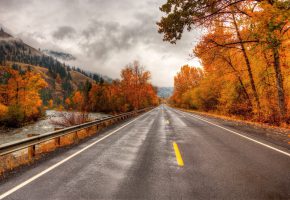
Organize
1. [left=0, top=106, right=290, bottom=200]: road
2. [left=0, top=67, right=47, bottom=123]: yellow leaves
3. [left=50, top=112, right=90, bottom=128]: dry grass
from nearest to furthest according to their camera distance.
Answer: [left=0, top=106, right=290, bottom=200]: road, [left=50, top=112, right=90, bottom=128]: dry grass, [left=0, top=67, right=47, bottom=123]: yellow leaves

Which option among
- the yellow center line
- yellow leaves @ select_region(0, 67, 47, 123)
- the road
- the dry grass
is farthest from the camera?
yellow leaves @ select_region(0, 67, 47, 123)

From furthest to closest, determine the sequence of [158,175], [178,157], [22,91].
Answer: [22,91] → [178,157] → [158,175]

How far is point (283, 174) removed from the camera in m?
4.45

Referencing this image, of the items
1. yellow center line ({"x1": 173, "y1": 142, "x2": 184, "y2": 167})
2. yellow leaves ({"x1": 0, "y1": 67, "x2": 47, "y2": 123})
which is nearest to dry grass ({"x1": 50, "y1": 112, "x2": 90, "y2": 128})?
yellow center line ({"x1": 173, "y1": 142, "x2": 184, "y2": 167})

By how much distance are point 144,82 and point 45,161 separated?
37.2 meters

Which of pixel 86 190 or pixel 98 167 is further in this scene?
pixel 98 167

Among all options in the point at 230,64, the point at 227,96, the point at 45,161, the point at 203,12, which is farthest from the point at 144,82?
the point at 45,161

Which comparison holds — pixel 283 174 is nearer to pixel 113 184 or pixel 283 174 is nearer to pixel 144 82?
pixel 113 184

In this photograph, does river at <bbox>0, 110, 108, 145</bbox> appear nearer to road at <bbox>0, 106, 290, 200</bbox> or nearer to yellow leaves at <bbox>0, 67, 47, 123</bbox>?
yellow leaves at <bbox>0, 67, 47, 123</bbox>

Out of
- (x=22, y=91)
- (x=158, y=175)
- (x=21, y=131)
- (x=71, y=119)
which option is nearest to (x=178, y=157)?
(x=158, y=175)

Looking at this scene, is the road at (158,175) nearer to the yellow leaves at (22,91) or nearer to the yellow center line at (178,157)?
the yellow center line at (178,157)

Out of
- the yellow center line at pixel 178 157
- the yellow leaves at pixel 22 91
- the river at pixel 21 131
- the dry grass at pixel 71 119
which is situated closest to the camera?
the yellow center line at pixel 178 157

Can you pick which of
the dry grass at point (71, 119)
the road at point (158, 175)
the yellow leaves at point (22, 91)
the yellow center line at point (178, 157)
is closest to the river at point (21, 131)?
the dry grass at point (71, 119)

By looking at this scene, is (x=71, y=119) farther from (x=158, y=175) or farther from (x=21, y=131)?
(x=21, y=131)
